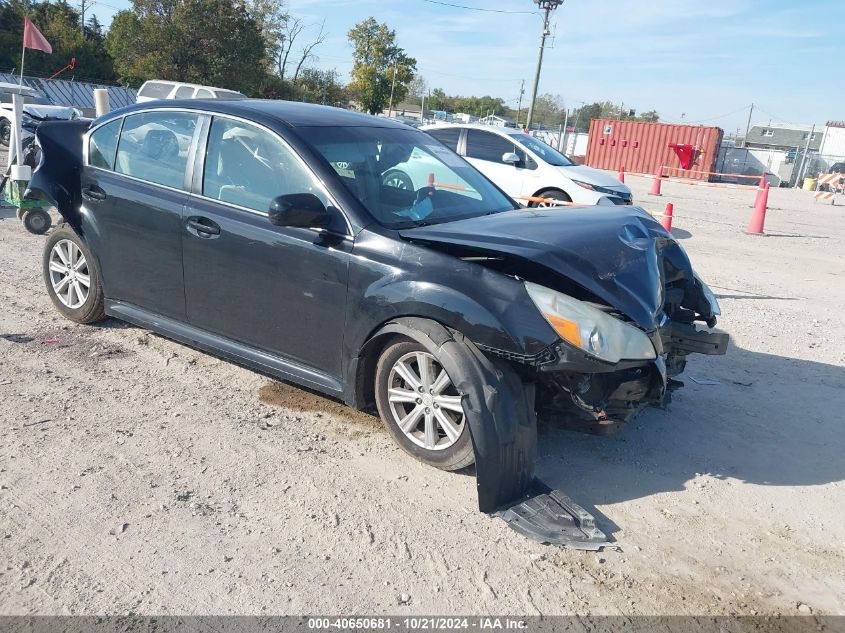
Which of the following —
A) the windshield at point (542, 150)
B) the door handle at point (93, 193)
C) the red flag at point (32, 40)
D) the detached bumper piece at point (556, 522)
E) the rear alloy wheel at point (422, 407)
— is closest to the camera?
the detached bumper piece at point (556, 522)

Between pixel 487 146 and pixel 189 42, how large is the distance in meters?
32.6

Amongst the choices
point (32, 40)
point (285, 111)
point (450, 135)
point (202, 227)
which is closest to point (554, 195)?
point (450, 135)

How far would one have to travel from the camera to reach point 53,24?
144ft

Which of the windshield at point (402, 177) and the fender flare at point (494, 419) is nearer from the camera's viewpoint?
the fender flare at point (494, 419)

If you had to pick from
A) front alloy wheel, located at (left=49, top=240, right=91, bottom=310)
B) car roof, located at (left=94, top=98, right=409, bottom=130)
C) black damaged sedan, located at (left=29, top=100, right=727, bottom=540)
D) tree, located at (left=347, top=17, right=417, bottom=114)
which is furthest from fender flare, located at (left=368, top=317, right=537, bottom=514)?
tree, located at (left=347, top=17, right=417, bottom=114)

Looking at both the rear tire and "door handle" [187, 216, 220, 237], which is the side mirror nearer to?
"door handle" [187, 216, 220, 237]

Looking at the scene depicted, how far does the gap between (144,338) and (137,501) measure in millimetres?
2371

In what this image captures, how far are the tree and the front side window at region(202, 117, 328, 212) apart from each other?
50.2 m

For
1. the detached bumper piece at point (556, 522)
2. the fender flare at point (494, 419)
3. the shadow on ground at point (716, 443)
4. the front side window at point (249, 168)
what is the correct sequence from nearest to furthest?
→ the detached bumper piece at point (556, 522) → the fender flare at point (494, 419) → the shadow on ground at point (716, 443) → the front side window at point (249, 168)

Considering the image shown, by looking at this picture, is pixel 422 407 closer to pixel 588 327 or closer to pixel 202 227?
pixel 588 327

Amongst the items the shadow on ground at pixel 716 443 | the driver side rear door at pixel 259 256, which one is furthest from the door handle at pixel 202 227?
the shadow on ground at pixel 716 443

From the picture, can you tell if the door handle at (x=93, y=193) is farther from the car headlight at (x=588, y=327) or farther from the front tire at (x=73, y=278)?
the car headlight at (x=588, y=327)

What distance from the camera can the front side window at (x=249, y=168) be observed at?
3.98 meters

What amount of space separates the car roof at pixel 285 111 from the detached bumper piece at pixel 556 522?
2518 mm
